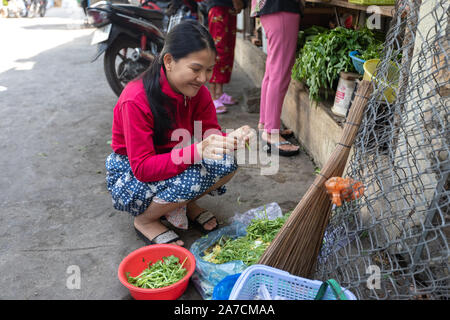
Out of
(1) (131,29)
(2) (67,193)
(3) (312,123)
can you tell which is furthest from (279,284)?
(1) (131,29)

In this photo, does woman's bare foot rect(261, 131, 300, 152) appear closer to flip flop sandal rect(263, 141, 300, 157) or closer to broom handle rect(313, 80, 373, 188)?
flip flop sandal rect(263, 141, 300, 157)

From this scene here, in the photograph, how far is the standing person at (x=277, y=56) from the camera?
9.94 feet

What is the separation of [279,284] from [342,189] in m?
0.43

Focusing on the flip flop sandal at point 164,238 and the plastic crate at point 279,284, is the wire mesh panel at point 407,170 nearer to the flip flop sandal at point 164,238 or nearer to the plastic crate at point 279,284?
the plastic crate at point 279,284

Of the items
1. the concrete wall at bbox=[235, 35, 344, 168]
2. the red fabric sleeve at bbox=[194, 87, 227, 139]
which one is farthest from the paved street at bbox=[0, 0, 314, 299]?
the red fabric sleeve at bbox=[194, 87, 227, 139]

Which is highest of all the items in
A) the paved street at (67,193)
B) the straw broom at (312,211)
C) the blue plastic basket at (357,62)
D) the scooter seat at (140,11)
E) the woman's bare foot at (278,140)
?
the scooter seat at (140,11)

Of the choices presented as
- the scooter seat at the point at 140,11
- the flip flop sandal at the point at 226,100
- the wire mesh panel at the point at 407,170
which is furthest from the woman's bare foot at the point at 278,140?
the scooter seat at the point at 140,11

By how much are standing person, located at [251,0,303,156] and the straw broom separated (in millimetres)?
1681

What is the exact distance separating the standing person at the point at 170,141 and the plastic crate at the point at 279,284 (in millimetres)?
567

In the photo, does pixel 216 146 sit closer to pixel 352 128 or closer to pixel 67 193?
pixel 352 128

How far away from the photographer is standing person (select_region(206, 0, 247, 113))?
4.27 meters

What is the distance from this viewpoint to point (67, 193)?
2824 mm

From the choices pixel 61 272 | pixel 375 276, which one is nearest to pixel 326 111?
pixel 375 276
